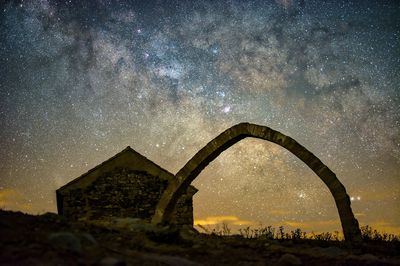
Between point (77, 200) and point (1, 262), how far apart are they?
11398 mm

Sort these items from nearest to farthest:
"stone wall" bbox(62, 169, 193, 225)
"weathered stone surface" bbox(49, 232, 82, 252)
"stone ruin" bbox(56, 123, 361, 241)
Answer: "weathered stone surface" bbox(49, 232, 82, 252)
"stone ruin" bbox(56, 123, 361, 241)
"stone wall" bbox(62, 169, 193, 225)

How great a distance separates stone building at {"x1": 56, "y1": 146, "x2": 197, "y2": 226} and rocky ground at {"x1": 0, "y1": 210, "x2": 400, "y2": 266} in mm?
7678

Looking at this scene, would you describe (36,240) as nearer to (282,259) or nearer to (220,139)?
(282,259)

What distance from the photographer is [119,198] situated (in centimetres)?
1441

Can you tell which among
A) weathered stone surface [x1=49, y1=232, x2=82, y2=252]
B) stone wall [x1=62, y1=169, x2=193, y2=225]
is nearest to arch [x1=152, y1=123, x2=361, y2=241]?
stone wall [x1=62, y1=169, x2=193, y2=225]

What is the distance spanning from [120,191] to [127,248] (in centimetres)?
983

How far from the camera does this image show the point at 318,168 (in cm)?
922

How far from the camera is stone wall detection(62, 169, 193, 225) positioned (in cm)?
1404

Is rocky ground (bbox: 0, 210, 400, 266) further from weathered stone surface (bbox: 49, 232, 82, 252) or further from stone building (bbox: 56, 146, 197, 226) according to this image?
stone building (bbox: 56, 146, 197, 226)

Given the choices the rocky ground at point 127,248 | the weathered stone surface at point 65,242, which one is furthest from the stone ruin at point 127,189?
the weathered stone surface at point 65,242

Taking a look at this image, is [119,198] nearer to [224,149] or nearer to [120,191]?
[120,191]

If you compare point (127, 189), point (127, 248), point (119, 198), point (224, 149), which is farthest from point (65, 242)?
point (127, 189)

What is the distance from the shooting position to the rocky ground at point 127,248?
12.0 ft

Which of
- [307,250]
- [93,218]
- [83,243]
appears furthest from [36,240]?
[93,218]
